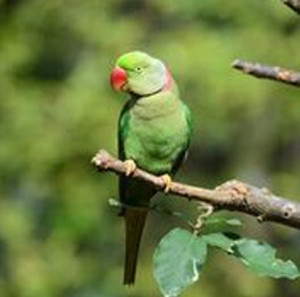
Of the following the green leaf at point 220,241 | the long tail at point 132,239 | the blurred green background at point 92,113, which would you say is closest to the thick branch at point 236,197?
the green leaf at point 220,241

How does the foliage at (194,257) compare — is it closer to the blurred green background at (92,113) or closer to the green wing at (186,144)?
the green wing at (186,144)

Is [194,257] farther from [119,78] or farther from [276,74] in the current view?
[119,78]

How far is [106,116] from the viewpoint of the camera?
15.7 ft

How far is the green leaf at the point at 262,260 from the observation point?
1.47 meters

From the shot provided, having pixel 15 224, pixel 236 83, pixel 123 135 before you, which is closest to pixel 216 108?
pixel 236 83

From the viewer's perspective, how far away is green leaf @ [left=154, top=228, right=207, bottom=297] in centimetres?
142

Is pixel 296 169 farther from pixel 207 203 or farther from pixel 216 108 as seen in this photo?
pixel 207 203

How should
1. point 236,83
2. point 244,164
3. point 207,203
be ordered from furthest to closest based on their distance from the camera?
point 244,164 < point 236,83 < point 207,203

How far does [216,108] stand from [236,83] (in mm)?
166

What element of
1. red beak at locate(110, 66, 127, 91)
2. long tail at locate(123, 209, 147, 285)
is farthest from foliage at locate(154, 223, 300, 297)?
red beak at locate(110, 66, 127, 91)

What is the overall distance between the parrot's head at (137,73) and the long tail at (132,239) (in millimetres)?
223

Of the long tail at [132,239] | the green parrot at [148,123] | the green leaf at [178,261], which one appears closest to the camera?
the green leaf at [178,261]

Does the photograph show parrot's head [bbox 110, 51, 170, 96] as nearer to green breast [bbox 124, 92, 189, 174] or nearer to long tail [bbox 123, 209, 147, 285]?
green breast [bbox 124, 92, 189, 174]

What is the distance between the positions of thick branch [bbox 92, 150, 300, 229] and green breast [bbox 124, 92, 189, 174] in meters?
0.56
